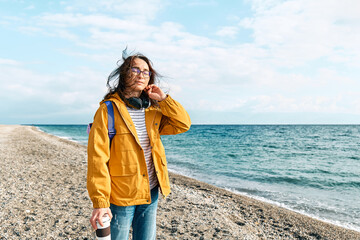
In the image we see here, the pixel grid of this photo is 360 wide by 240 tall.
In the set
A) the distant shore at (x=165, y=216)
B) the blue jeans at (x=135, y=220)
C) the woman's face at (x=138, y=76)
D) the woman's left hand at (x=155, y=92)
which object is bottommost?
the distant shore at (x=165, y=216)

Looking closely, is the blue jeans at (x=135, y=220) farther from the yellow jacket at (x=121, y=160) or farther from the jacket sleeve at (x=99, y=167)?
the jacket sleeve at (x=99, y=167)

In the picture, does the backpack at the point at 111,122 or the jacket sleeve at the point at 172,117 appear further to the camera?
the jacket sleeve at the point at 172,117

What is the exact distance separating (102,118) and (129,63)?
631mm

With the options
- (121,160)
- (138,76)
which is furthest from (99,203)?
(138,76)

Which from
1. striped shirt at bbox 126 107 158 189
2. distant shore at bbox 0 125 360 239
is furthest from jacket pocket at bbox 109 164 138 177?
distant shore at bbox 0 125 360 239

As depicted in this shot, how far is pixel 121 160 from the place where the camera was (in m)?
2.04

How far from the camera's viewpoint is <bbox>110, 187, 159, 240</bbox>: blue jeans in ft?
6.90

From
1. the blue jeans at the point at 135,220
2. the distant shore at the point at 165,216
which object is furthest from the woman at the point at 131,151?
the distant shore at the point at 165,216

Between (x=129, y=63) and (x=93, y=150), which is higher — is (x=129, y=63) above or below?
above

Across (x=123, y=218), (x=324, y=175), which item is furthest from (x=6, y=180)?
(x=324, y=175)

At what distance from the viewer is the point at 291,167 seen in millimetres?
15992

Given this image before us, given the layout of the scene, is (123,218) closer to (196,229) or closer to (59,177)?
(196,229)

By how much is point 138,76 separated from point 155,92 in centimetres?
22

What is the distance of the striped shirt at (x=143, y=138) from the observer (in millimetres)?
2240
